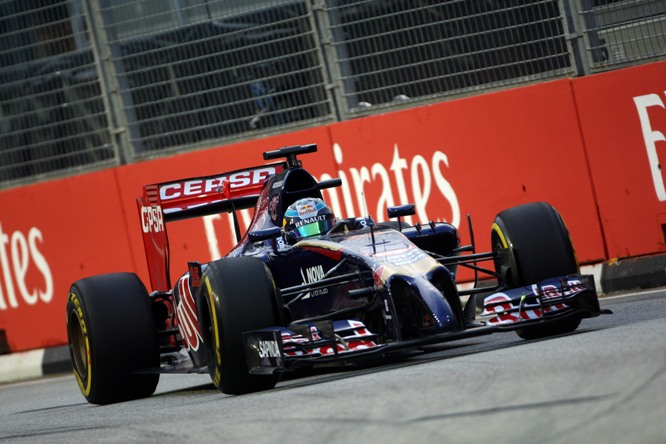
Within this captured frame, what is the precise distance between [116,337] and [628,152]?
187 inches

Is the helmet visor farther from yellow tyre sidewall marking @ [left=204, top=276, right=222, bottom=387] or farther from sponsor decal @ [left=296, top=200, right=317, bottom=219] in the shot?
yellow tyre sidewall marking @ [left=204, top=276, right=222, bottom=387]

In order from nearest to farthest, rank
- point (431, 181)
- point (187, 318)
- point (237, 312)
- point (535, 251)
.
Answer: point (237, 312)
point (535, 251)
point (187, 318)
point (431, 181)

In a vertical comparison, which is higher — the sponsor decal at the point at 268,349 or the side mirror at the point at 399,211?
the side mirror at the point at 399,211

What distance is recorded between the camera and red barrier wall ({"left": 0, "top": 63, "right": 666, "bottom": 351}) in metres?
11.2

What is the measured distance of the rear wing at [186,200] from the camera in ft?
33.7

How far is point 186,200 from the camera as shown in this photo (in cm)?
1035

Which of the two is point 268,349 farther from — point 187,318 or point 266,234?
point 187,318

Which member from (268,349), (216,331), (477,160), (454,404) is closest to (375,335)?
(268,349)

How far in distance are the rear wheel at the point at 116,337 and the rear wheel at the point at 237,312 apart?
4.91ft

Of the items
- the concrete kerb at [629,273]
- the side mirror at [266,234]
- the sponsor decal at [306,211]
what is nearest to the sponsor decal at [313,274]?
the side mirror at [266,234]

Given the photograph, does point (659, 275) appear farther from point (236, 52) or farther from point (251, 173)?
point (236, 52)

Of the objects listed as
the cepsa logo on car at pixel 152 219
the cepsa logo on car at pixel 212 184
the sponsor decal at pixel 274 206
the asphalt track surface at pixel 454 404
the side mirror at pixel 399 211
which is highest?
the cepsa logo on car at pixel 212 184

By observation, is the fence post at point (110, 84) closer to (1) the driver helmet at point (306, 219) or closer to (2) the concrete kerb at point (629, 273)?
(1) the driver helmet at point (306, 219)

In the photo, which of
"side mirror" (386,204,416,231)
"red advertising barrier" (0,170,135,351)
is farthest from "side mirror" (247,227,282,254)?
"red advertising barrier" (0,170,135,351)
